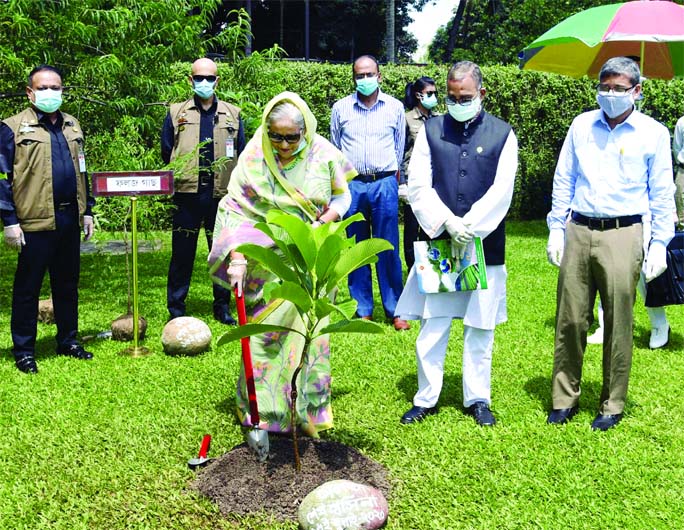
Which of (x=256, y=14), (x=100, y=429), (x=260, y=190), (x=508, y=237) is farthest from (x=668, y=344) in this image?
(x=256, y=14)

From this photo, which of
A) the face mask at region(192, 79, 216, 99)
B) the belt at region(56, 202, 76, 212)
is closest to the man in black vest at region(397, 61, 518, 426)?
the belt at region(56, 202, 76, 212)

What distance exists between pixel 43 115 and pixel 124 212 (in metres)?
2.06

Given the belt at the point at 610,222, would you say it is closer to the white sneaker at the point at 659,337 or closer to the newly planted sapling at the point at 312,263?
the newly planted sapling at the point at 312,263

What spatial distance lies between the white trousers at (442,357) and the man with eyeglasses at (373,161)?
7.89 feet

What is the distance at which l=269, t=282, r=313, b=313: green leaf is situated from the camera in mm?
3824

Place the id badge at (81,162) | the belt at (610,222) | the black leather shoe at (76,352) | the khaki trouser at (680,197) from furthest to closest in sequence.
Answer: the khaki trouser at (680,197)
the black leather shoe at (76,352)
the id badge at (81,162)
the belt at (610,222)

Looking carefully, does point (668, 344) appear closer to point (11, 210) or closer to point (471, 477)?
point (471, 477)

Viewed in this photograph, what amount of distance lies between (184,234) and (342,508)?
462 cm

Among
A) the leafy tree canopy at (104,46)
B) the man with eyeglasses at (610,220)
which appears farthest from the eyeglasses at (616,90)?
the leafy tree canopy at (104,46)

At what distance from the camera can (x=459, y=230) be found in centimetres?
506

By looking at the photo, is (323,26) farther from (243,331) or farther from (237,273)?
(243,331)

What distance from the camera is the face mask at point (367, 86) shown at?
7.96m

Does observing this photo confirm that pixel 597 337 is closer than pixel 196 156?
Yes

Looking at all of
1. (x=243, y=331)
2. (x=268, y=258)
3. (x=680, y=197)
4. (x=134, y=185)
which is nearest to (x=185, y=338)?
(x=134, y=185)
